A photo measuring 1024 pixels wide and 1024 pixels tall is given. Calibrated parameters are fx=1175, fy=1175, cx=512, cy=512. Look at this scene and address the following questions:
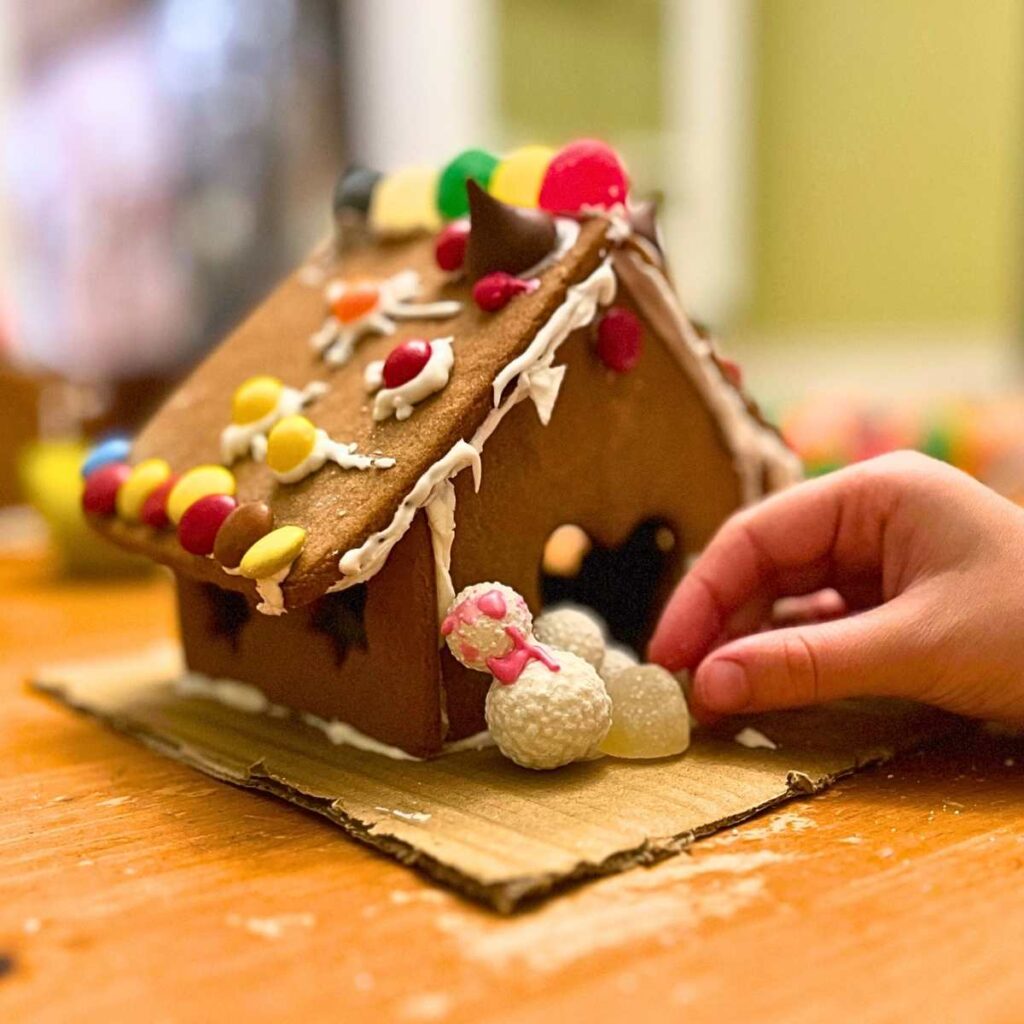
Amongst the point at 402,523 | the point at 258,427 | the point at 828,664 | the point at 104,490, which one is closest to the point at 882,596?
the point at 828,664

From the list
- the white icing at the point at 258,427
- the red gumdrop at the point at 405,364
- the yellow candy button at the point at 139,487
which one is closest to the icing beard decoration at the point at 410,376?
the red gumdrop at the point at 405,364

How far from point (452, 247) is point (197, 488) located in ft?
0.87

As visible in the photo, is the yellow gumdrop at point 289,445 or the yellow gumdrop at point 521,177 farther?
the yellow gumdrop at point 521,177

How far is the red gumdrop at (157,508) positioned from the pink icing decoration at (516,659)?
0.29 metres

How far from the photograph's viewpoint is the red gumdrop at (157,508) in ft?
2.85

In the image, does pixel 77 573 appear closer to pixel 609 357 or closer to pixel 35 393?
pixel 35 393

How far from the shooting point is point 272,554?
0.71 m

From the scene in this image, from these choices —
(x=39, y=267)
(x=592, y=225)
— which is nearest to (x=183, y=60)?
(x=39, y=267)

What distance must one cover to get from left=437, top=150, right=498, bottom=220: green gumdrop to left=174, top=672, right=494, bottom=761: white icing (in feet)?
1.40

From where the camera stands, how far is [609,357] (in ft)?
2.84

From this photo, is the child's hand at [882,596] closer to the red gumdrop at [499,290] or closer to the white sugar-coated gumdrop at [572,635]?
the white sugar-coated gumdrop at [572,635]

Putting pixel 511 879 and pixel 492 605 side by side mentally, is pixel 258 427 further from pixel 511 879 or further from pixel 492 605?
pixel 511 879

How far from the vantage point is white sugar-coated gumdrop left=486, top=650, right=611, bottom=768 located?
72 cm

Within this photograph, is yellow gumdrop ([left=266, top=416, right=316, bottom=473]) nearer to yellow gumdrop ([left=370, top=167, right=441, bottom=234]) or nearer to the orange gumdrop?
the orange gumdrop
